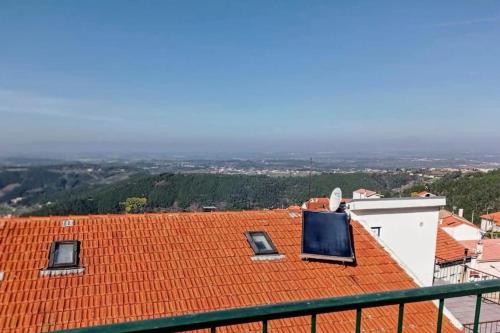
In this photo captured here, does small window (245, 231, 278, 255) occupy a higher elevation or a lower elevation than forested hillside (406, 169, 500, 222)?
higher

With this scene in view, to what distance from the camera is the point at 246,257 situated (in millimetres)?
10141

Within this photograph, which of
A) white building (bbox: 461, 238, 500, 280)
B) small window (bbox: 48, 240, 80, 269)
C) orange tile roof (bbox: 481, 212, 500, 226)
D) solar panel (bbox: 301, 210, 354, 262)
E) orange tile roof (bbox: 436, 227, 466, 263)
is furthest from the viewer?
orange tile roof (bbox: 481, 212, 500, 226)

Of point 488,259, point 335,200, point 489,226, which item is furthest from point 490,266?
point 489,226

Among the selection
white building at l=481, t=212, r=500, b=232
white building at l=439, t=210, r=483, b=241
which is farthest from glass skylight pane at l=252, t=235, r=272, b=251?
white building at l=481, t=212, r=500, b=232

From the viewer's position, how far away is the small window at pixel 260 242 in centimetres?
1038

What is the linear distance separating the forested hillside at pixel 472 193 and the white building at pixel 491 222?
2.33 meters

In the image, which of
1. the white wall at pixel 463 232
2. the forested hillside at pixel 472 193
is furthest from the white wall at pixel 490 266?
the forested hillside at pixel 472 193

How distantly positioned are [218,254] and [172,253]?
3.82 feet

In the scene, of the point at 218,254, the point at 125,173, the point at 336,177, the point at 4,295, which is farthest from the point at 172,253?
the point at 125,173

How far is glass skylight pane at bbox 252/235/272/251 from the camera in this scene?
10570mm

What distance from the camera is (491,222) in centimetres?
5762

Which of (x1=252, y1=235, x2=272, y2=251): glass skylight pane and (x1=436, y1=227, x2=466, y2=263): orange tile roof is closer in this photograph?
(x1=252, y1=235, x2=272, y2=251): glass skylight pane

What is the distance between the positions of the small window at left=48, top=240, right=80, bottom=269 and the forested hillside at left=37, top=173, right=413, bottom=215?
66400 millimetres

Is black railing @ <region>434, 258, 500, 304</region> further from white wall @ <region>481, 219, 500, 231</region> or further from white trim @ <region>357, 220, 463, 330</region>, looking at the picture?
white wall @ <region>481, 219, 500, 231</region>
